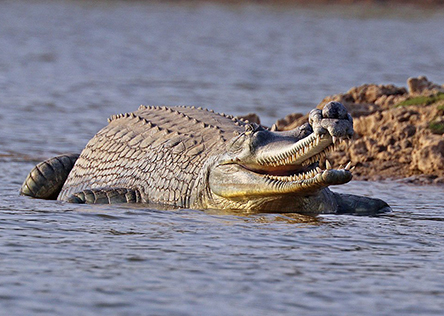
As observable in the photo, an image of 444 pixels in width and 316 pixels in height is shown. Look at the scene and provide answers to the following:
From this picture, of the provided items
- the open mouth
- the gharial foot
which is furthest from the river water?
the open mouth

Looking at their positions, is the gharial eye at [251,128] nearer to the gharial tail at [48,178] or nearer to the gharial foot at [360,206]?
the gharial foot at [360,206]

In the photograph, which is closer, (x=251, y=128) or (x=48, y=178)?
(x=251, y=128)

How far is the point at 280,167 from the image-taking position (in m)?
7.49

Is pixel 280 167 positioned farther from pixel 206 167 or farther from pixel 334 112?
pixel 334 112

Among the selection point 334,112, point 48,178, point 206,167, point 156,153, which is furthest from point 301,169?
point 48,178

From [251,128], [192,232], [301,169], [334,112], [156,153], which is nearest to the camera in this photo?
[334,112]

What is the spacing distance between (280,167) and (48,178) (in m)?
2.92

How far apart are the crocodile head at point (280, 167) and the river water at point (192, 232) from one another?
0.23 m

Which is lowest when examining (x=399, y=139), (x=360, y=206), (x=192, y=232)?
(x=192, y=232)

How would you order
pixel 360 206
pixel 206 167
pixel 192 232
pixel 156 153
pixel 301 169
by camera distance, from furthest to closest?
pixel 156 153 → pixel 360 206 → pixel 206 167 → pixel 301 169 → pixel 192 232

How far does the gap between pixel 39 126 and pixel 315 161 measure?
7.52m

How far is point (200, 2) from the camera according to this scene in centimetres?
5275

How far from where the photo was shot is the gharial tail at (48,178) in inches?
363

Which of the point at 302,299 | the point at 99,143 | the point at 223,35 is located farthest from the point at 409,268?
the point at 223,35
